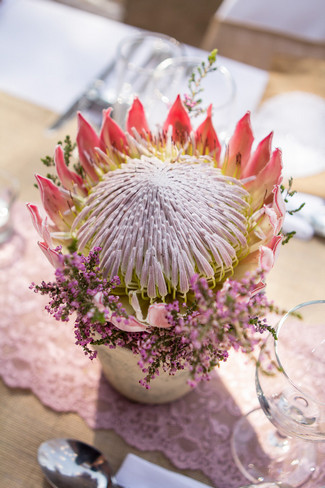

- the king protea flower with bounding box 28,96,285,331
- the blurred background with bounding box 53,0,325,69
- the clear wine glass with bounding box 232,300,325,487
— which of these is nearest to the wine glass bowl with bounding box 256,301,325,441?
the clear wine glass with bounding box 232,300,325,487

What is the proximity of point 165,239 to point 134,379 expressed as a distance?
196mm

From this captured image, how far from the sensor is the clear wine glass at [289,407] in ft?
1.69

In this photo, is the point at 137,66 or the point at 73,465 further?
the point at 137,66

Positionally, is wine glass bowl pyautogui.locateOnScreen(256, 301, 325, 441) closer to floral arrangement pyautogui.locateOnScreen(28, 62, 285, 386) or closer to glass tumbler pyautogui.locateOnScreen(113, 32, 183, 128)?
floral arrangement pyautogui.locateOnScreen(28, 62, 285, 386)

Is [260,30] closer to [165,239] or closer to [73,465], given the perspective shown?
[165,239]

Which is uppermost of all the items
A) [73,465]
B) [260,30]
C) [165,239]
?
[260,30]

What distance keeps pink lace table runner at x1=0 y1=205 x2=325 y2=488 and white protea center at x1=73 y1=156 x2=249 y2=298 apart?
0.19 meters

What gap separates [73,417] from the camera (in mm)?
627

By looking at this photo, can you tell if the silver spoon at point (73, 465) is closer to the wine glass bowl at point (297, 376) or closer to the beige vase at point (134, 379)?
the beige vase at point (134, 379)

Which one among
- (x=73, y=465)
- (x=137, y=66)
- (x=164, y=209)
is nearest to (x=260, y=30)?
(x=137, y=66)

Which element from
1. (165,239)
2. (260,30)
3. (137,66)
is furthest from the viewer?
(260,30)

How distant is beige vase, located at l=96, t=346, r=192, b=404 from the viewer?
0.52m

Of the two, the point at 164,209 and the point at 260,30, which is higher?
the point at 260,30

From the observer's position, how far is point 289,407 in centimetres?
53
